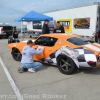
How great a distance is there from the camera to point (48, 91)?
4008 millimetres

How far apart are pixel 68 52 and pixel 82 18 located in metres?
6.57

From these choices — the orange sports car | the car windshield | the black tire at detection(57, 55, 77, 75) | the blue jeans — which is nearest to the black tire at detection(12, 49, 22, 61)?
the orange sports car

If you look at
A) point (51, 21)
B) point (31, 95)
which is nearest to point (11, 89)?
point (31, 95)

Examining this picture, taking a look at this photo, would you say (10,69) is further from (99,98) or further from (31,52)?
(99,98)

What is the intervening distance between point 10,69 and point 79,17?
699 centimetres

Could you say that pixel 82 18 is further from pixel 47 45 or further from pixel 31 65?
pixel 31 65

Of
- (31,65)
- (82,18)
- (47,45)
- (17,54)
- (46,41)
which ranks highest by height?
(82,18)

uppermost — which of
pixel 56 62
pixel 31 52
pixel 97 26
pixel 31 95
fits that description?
pixel 97 26

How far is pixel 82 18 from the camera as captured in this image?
1100 centimetres

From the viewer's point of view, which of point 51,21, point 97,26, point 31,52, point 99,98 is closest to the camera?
point 99,98

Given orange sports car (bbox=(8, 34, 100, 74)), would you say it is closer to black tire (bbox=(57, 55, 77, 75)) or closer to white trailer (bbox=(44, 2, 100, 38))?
black tire (bbox=(57, 55, 77, 75))

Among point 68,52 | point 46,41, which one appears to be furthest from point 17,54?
point 68,52

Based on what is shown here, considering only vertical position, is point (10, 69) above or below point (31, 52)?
below

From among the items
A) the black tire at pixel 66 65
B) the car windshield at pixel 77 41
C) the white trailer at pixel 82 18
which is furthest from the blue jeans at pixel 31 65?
the white trailer at pixel 82 18
